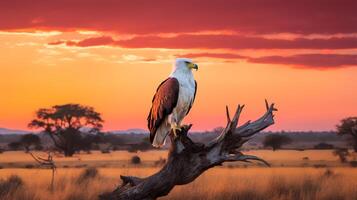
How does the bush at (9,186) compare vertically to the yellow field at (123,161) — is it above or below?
below

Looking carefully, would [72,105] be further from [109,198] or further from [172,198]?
[109,198]

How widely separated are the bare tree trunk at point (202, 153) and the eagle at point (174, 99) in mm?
370

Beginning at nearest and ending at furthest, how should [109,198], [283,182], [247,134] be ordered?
[247,134] < [109,198] < [283,182]

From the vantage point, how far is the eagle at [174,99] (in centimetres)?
1053

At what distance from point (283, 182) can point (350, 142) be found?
31.7 m

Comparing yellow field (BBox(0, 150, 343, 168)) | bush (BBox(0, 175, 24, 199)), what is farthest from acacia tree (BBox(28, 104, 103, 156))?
bush (BBox(0, 175, 24, 199))

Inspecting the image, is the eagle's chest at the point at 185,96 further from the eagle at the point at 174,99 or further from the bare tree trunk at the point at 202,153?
the bare tree trunk at the point at 202,153

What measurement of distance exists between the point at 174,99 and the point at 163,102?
0.76 ft

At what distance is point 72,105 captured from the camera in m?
55.1

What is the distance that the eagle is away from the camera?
1053 cm

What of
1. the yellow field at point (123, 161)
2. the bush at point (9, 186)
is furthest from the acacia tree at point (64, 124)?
the bush at point (9, 186)

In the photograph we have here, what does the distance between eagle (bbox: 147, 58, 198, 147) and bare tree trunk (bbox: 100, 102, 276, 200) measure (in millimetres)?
370

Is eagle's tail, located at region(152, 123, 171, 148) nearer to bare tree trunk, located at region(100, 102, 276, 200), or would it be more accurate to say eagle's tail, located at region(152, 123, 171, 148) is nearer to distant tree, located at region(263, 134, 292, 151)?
bare tree trunk, located at region(100, 102, 276, 200)

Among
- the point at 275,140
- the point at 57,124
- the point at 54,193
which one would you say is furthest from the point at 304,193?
the point at 275,140
